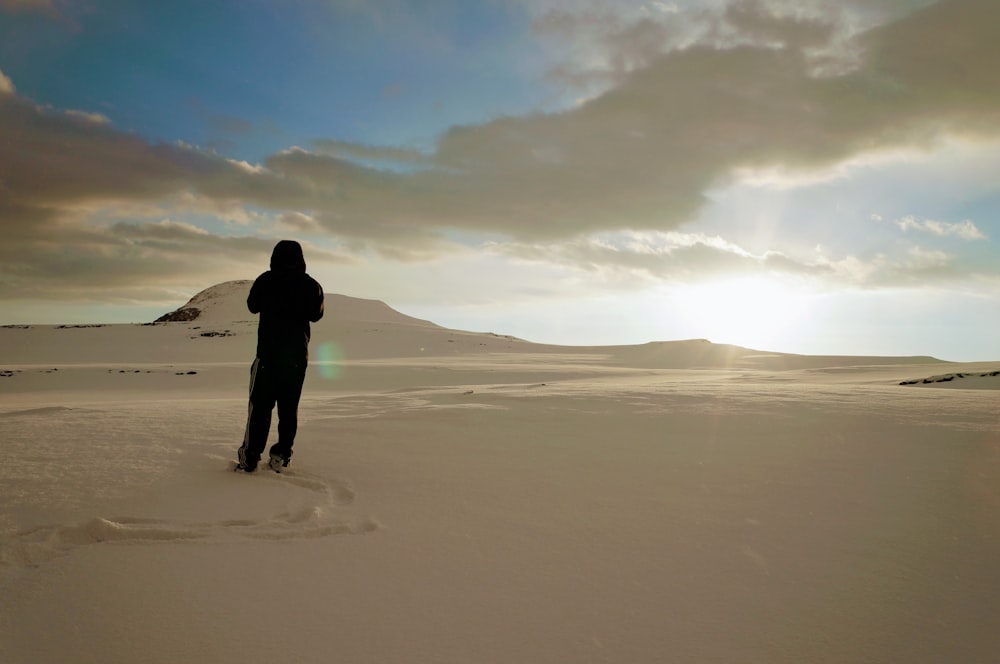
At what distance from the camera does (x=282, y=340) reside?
4.29 meters

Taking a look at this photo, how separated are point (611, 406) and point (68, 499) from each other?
509cm

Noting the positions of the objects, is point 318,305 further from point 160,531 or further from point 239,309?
point 239,309

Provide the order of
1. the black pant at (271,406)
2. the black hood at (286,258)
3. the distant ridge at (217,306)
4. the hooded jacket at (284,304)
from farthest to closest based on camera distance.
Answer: the distant ridge at (217,306)
the black hood at (286,258)
the hooded jacket at (284,304)
the black pant at (271,406)

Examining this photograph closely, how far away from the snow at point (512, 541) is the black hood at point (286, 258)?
151cm

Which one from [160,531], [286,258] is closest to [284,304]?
[286,258]

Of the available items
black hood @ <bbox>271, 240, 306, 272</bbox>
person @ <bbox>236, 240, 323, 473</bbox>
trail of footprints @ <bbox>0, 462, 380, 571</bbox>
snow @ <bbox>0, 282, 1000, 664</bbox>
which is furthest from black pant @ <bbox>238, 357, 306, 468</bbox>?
trail of footprints @ <bbox>0, 462, 380, 571</bbox>

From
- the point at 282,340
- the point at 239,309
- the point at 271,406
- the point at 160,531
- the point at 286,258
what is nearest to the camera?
the point at 160,531

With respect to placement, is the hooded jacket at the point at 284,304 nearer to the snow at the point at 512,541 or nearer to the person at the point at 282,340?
the person at the point at 282,340

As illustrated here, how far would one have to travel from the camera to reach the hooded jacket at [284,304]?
4285 mm

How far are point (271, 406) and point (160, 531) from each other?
62.4 inches

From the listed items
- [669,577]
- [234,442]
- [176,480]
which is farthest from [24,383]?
[669,577]

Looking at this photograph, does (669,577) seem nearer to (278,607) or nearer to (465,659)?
(465,659)

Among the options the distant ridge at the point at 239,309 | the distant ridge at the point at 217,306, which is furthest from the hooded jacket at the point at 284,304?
the distant ridge at the point at 217,306

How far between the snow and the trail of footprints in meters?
0.01
